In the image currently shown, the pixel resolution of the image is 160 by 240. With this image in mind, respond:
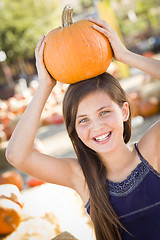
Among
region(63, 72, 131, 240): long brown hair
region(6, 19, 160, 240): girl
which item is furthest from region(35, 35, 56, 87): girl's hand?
region(63, 72, 131, 240): long brown hair

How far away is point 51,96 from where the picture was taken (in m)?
14.4

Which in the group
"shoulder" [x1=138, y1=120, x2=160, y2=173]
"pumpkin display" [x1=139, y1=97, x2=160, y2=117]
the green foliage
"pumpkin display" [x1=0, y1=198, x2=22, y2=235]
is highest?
"shoulder" [x1=138, y1=120, x2=160, y2=173]

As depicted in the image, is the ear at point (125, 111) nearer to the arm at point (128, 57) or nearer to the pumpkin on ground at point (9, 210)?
the arm at point (128, 57)

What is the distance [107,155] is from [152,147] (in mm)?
319

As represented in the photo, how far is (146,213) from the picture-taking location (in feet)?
7.29

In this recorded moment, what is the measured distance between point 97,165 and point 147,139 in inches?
16.1

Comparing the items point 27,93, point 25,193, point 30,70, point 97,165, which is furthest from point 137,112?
point 30,70

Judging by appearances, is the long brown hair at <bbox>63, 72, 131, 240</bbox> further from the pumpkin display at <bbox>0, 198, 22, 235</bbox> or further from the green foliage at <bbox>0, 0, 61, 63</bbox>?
the green foliage at <bbox>0, 0, 61, 63</bbox>

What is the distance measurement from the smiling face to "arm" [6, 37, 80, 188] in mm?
268

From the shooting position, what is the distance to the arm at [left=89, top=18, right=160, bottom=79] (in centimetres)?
214

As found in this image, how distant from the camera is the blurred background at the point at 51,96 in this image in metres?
4.41

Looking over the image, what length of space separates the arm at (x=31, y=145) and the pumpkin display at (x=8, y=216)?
2173 mm

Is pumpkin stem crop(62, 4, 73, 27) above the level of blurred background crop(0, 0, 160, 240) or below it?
above

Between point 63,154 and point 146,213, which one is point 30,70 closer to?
point 63,154
